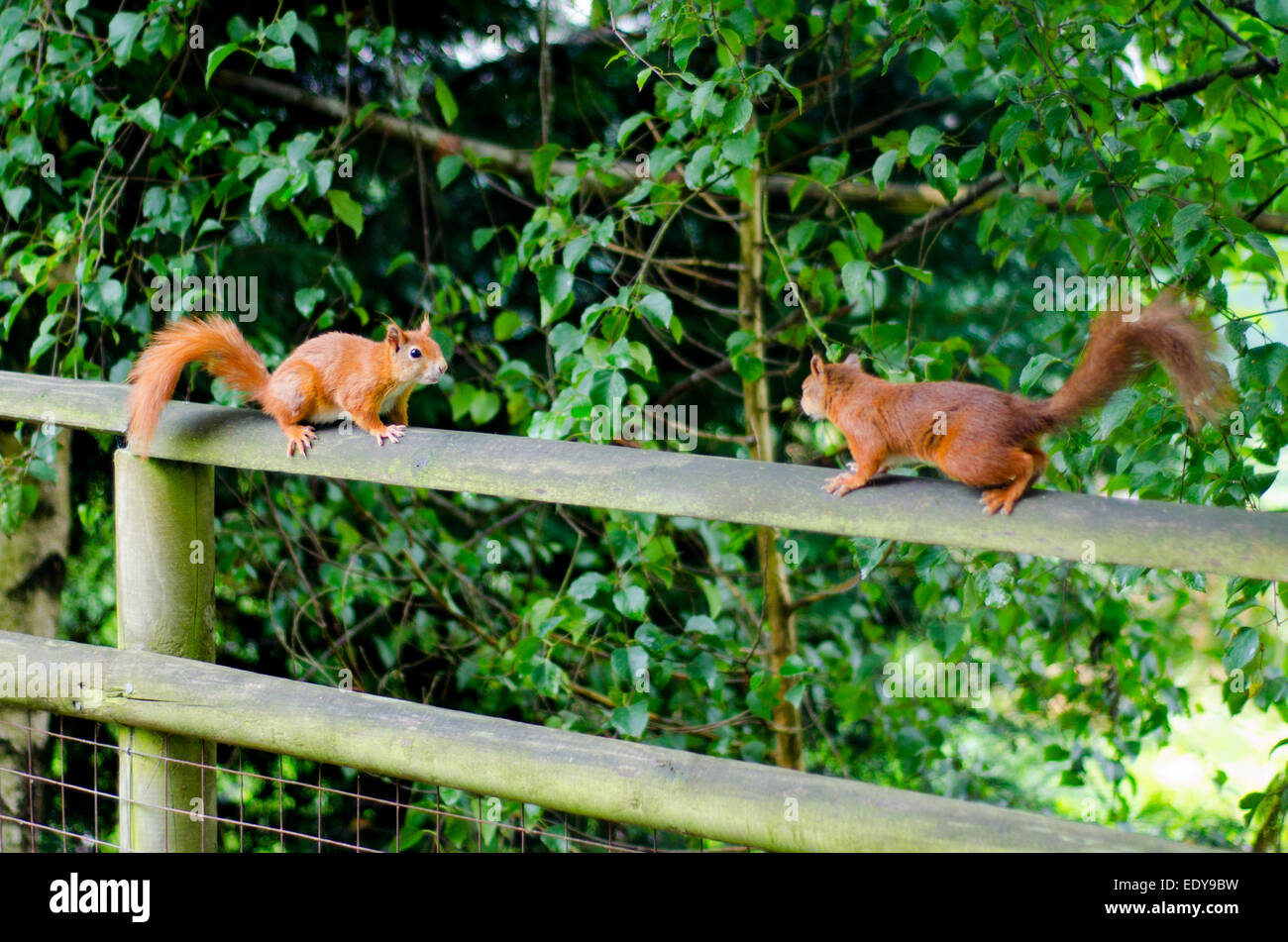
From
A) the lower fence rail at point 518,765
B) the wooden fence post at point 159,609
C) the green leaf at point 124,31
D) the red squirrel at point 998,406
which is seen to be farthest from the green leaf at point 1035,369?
the green leaf at point 124,31

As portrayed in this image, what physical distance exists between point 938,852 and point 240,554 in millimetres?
3031

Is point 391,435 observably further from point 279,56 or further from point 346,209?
point 346,209

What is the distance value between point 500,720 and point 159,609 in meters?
0.75

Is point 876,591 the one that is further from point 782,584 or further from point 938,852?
point 938,852

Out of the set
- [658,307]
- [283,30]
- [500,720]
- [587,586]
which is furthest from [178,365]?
[283,30]

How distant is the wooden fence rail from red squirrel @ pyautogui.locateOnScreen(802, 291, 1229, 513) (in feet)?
0.18

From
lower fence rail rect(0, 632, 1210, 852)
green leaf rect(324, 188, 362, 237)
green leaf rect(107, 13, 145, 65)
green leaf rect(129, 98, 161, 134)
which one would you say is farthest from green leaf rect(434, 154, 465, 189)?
lower fence rail rect(0, 632, 1210, 852)

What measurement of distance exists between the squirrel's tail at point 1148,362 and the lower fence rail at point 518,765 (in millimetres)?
681

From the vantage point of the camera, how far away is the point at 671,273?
4.96 m

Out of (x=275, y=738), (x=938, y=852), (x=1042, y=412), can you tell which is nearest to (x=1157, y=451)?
(x=1042, y=412)

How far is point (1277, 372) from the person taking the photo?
196 centimetres

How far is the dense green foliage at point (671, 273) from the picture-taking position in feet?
8.04

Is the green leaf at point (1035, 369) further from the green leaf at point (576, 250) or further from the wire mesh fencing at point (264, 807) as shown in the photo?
the wire mesh fencing at point (264, 807)

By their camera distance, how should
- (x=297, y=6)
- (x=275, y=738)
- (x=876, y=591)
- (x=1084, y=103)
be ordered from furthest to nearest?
(x=297, y=6), (x=876, y=591), (x=1084, y=103), (x=275, y=738)
